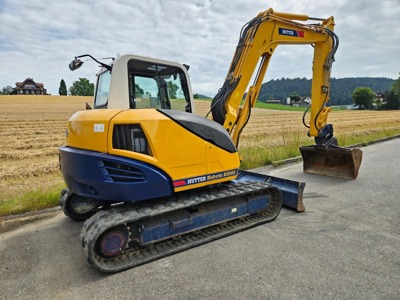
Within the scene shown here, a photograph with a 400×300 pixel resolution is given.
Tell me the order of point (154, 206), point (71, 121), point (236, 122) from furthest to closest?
1. point (236, 122)
2. point (71, 121)
3. point (154, 206)

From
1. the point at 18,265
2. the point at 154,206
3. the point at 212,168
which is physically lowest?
the point at 18,265

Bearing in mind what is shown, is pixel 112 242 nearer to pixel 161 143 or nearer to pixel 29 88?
pixel 161 143

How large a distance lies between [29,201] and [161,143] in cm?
314

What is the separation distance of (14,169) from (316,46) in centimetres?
809

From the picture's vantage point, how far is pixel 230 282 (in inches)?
114

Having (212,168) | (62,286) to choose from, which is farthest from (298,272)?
(62,286)

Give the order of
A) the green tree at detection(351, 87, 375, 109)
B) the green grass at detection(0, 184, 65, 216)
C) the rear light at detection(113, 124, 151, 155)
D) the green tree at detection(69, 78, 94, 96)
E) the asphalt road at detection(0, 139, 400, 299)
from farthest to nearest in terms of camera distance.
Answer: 1. the green tree at detection(351, 87, 375, 109)
2. the green tree at detection(69, 78, 94, 96)
3. the green grass at detection(0, 184, 65, 216)
4. the rear light at detection(113, 124, 151, 155)
5. the asphalt road at detection(0, 139, 400, 299)

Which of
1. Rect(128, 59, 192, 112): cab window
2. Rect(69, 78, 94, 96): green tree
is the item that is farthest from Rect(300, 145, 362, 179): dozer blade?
Rect(69, 78, 94, 96): green tree

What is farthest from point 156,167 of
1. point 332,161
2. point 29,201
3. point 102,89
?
point 332,161

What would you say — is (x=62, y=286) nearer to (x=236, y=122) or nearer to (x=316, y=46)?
(x=236, y=122)

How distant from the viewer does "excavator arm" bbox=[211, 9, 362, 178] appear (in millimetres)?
4957

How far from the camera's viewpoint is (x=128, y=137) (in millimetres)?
3287

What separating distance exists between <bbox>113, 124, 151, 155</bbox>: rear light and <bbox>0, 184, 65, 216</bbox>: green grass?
2709 mm

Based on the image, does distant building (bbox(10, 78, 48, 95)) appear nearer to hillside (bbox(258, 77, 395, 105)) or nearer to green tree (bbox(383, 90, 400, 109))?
green tree (bbox(383, 90, 400, 109))
